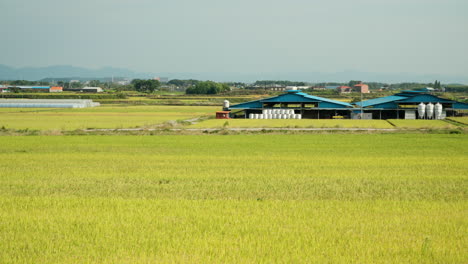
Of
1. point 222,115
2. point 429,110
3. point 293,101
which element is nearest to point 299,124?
point 222,115

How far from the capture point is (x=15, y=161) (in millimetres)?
22109

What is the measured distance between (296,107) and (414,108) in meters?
14.7

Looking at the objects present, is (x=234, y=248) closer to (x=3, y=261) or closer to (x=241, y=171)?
(x=3, y=261)

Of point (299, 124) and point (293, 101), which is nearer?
point (299, 124)

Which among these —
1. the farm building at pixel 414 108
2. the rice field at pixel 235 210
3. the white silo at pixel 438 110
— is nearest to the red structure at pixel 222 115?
the farm building at pixel 414 108

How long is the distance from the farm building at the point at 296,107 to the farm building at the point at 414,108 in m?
2.27

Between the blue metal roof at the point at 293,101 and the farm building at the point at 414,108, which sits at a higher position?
the blue metal roof at the point at 293,101

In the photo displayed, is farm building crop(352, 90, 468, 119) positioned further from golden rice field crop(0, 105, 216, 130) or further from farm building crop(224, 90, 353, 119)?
golden rice field crop(0, 105, 216, 130)

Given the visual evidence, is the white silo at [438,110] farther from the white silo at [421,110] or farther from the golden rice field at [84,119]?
the golden rice field at [84,119]

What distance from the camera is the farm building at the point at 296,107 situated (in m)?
64.3

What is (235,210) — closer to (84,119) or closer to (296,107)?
(84,119)

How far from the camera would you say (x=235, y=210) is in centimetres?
1155

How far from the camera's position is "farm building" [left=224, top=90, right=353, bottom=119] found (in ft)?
211

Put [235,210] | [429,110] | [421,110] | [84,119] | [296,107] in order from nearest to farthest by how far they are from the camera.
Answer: [235,210] < [84,119] < [429,110] < [421,110] < [296,107]
